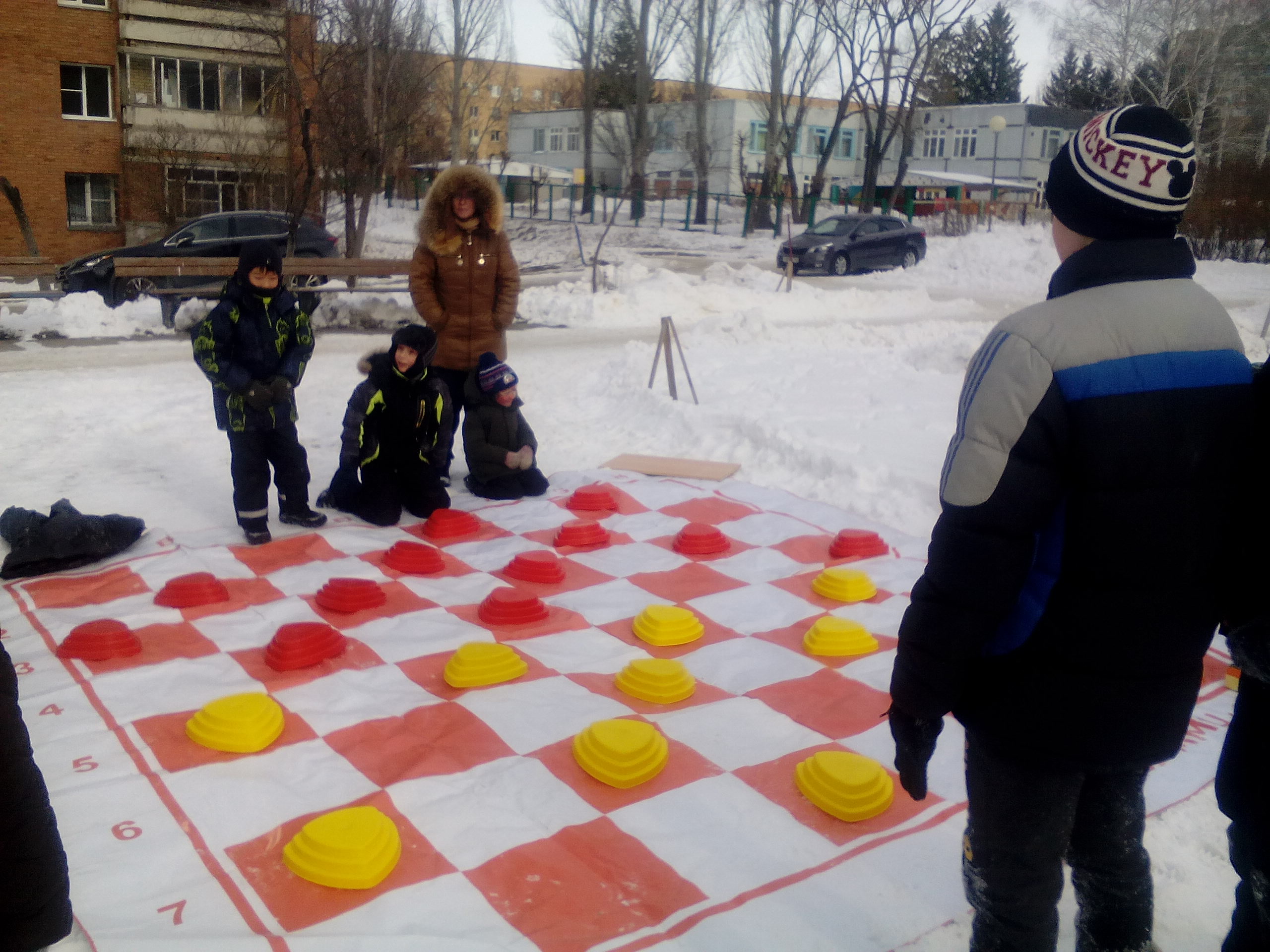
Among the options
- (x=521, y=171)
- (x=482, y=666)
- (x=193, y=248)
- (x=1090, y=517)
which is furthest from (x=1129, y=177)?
(x=521, y=171)

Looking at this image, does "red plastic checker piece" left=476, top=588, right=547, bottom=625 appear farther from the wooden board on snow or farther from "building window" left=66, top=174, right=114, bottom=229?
"building window" left=66, top=174, right=114, bottom=229

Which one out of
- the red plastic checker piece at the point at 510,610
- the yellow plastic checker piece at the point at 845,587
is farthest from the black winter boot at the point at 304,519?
the yellow plastic checker piece at the point at 845,587

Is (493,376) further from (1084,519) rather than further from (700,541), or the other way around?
(1084,519)

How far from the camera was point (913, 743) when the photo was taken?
5.51ft

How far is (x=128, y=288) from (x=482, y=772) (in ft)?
41.2

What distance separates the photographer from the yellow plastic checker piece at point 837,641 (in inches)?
142

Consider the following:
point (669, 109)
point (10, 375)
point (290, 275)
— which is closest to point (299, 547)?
point (10, 375)

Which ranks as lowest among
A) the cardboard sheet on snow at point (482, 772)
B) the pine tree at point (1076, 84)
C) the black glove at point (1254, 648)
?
the cardboard sheet on snow at point (482, 772)

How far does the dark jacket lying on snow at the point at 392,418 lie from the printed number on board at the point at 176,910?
9.66 ft

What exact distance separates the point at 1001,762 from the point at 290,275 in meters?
11.4

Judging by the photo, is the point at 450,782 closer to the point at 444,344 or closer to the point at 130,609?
the point at 130,609

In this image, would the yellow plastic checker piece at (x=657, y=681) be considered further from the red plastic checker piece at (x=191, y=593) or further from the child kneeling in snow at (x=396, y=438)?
the child kneeling in snow at (x=396, y=438)

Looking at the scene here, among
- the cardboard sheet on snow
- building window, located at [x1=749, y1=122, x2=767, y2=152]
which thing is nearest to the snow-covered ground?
the cardboard sheet on snow

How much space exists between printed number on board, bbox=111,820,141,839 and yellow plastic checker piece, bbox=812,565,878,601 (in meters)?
2.58
